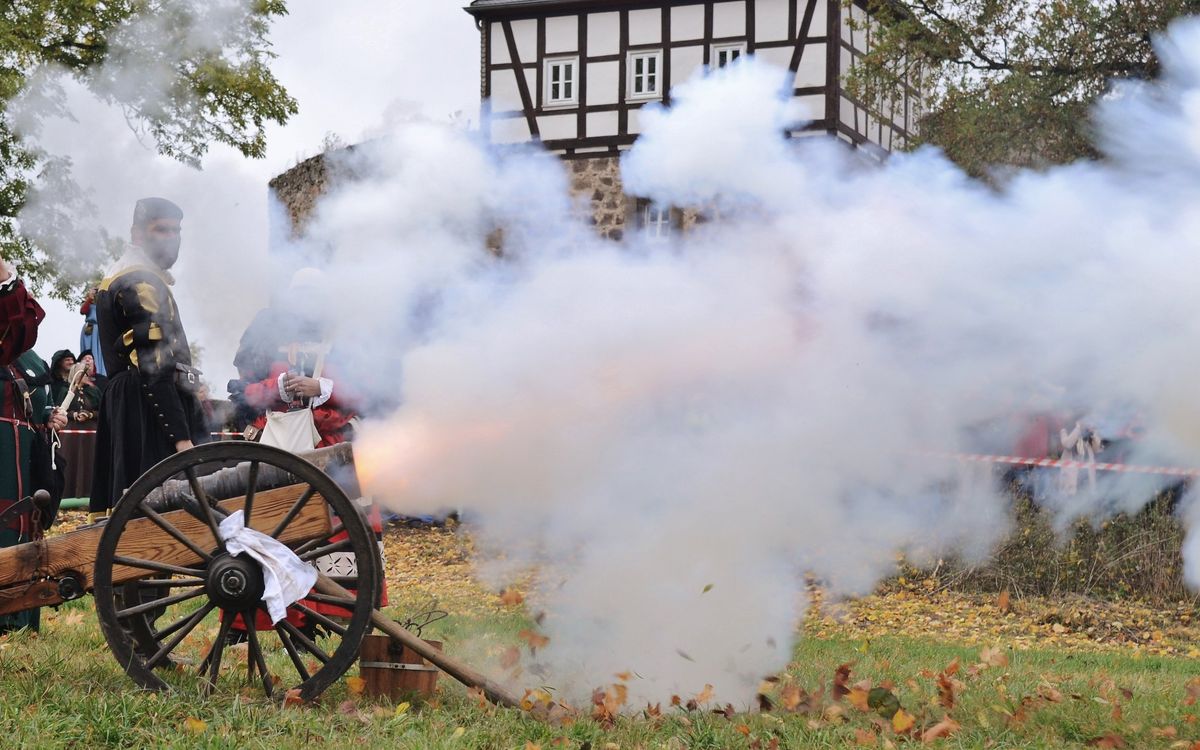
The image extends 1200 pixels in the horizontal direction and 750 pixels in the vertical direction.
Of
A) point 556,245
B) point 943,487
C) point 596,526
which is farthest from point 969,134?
point 596,526

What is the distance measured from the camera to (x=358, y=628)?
536 centimetres

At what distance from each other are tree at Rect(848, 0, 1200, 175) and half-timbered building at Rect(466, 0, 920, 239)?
16.3 ft

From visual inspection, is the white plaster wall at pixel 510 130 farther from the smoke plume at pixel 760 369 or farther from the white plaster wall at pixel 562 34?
the smoke plume at pixel 760 369

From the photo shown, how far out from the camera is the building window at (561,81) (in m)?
20.5

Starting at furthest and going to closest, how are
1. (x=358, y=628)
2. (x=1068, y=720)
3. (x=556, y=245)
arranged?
(x=556, y=245)
(x=1068, y=720)
(x=358, y=628)

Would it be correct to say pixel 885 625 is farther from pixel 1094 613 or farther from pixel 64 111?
pixel 64 111

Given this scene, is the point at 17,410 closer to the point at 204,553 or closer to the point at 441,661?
the point at 204,553

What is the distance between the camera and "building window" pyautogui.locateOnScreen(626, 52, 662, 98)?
20172 mm

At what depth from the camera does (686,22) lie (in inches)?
794

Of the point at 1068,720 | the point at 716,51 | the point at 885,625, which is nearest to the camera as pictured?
the point at 1068,720

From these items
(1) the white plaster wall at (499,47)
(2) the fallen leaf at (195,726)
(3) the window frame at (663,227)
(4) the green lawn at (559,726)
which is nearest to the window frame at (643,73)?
(1) the white plaster wall at (499,47)

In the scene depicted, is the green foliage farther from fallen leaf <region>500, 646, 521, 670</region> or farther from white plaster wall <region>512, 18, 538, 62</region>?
white plaster wall <region>512, 18, 538, 62</region>

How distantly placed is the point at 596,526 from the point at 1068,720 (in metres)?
2.10

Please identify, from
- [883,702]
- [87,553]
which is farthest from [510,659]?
[87,553]
